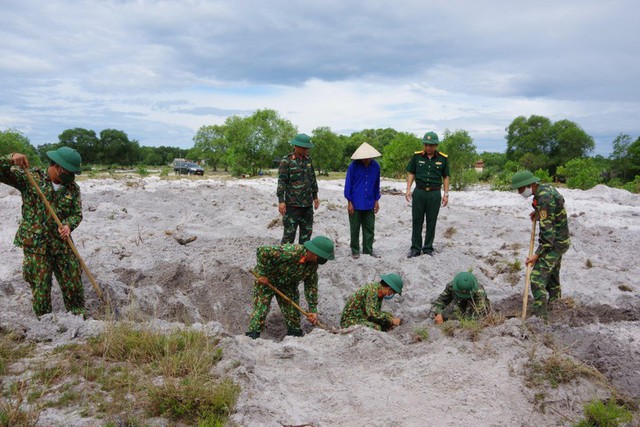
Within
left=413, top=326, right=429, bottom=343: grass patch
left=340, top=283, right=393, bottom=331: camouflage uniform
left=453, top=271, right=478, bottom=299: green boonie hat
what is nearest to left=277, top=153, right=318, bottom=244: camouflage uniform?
left=340, top=283, right=393, bottom=331: camouflage uniform

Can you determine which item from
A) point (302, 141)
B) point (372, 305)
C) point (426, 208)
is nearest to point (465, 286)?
point (372, 305)

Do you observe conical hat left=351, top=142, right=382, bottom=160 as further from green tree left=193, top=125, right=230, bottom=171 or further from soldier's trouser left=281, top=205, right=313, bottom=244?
green tree left=193, top=125, right=230, bottom=171

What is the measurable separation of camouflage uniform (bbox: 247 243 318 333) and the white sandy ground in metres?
0.46

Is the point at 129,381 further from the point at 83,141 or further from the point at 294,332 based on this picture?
the point at 83,141

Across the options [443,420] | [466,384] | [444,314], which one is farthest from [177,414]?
[444,314]

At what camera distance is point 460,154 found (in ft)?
57.8

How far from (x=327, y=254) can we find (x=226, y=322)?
4.99ft

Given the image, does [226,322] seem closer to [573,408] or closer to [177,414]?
[177,414]

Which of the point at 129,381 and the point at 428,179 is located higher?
the point at 428,179

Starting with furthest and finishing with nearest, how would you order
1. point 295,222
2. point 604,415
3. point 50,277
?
point 295,222, point 50,277, point 604,415

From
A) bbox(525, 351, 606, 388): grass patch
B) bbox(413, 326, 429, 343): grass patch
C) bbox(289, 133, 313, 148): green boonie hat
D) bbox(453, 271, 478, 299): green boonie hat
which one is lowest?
bbox(413, 326, 429, 343): grass patch

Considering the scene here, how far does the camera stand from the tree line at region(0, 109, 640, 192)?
59.3 ft

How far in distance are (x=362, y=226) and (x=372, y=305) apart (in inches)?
79.0

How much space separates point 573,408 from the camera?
9.67 ft
